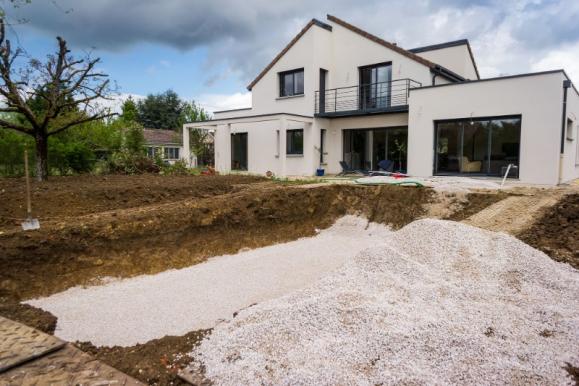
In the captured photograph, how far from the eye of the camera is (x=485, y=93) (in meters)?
12.8

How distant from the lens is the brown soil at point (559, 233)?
20.6 feet

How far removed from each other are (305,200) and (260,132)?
9055 mm

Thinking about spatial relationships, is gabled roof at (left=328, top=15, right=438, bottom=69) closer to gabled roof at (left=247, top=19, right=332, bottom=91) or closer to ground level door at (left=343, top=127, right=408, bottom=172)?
gabled roof at (left=247, top=19, right=332, bottom=91)

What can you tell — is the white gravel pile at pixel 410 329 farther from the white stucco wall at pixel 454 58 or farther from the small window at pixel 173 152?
the small window at pixel 173 152

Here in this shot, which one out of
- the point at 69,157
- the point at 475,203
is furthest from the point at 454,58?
the point at 69,157

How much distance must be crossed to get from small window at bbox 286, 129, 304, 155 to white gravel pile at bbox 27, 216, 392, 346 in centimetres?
1015

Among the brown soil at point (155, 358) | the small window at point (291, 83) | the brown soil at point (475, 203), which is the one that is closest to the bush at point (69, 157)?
the small window at point (291, 83)

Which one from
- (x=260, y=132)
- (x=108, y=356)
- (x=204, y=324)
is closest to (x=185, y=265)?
(x=204, y=324)

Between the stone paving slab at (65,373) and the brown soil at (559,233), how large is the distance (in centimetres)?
640

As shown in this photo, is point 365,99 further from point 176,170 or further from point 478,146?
point 176,170

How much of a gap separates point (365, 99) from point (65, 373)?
1595 cm

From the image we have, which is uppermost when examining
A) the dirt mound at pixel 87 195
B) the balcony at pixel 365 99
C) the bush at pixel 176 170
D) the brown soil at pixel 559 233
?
the balcony at pixel 365 99

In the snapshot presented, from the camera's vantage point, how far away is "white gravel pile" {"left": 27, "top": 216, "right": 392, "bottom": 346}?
469cm

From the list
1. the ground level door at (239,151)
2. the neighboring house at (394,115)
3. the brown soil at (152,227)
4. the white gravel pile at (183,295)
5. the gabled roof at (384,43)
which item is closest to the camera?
the brown soil at (152,227)
